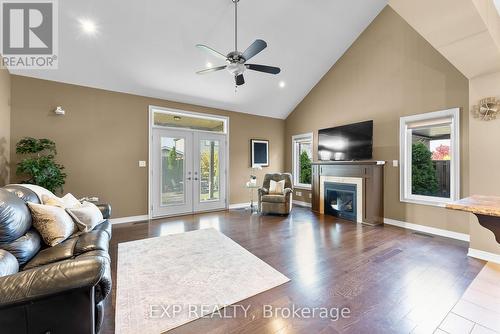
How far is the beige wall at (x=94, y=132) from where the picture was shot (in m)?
3.83

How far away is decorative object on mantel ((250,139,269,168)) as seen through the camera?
6.47 metres

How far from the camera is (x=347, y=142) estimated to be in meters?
4.96

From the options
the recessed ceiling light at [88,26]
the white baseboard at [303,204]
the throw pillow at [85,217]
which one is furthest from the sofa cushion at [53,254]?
the white baseboard at [303,204]

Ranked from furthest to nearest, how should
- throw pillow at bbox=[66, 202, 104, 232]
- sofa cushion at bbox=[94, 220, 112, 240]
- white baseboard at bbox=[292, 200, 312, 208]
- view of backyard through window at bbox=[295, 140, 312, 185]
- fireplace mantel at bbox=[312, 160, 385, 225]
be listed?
view of backyard through window at bbox=[295, 140, 312, 185] < white baseboard at bbox=[292, 200, 312, 208] < fireplace mantel at bbox=[312, 160, 385, 225] < sofa cushion at bbox=[94, 220, 112, 240] < throw pillow at bbox=[66, 202, 104, 232]

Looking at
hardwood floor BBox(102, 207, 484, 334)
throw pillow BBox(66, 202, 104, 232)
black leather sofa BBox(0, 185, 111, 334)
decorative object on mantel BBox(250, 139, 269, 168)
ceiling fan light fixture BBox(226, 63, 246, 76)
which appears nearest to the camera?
black leather sofa BBox(0, 185, 111, 334)

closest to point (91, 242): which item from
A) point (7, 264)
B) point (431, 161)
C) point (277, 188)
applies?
point (7, 264)

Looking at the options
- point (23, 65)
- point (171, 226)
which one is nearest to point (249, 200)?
point (171, 226)

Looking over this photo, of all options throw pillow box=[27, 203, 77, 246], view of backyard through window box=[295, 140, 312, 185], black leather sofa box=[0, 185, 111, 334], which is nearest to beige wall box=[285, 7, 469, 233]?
view of backyard through window box=[295, 140, 312, 185]

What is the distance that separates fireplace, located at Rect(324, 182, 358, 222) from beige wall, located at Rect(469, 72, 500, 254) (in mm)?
1928

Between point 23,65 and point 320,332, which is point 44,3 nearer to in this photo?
point 23,65

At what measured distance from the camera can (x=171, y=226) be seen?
4.33 m

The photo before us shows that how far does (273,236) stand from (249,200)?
2855mm

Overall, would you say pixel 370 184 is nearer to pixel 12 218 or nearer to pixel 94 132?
pixel 12 218

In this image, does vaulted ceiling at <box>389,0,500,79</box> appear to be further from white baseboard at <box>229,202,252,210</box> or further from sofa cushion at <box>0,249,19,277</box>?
white baseboard at <box>229,202,252,210</box>
